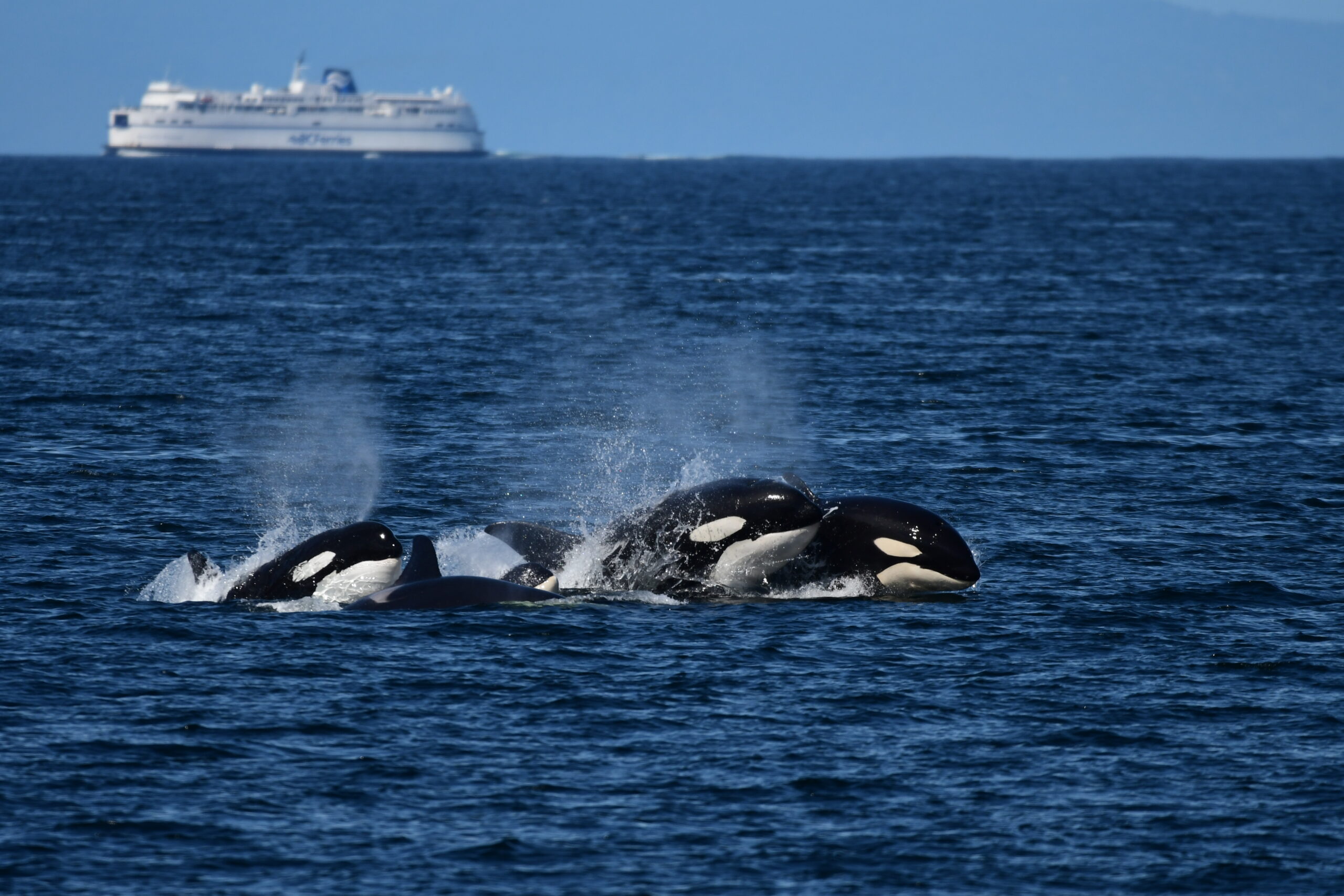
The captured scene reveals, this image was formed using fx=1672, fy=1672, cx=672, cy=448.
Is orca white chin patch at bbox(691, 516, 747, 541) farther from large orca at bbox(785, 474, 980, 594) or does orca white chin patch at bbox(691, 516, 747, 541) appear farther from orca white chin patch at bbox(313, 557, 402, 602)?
orca white chin patch at bbox(313, 557, 402, 602)

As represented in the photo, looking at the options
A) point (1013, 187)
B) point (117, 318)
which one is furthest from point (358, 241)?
point (1013, 187)

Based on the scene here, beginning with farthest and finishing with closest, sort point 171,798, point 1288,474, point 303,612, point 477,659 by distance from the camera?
point 1288,474, point 303,612, point 477,659, point 171,798

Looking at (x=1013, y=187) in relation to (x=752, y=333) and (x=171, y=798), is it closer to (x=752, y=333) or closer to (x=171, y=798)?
(x=752, y=333)

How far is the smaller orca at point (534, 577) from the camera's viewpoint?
20.6 meters

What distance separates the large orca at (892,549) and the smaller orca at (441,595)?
4.06 meters

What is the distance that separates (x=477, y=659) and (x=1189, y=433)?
66.7 ft

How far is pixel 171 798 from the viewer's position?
46.9 ft

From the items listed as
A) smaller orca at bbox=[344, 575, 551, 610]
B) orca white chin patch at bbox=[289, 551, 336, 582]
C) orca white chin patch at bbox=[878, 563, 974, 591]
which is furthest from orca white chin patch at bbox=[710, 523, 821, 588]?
orca white chin patch at bbox=[289, 551, 336, 582]

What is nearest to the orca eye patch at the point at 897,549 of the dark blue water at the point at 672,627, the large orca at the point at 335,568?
the dark blue water at the point at 672,627

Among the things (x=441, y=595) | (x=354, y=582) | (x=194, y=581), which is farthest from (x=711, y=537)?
(x=194, y=581)

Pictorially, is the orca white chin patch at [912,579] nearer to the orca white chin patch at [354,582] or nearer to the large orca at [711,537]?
the large orca at [711,537]

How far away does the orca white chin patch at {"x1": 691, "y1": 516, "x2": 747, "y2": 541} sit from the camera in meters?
20.4

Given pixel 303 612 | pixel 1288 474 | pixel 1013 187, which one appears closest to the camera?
pixel 303 612

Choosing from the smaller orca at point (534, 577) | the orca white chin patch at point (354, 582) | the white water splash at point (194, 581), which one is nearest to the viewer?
the orca white chin patch at point (354, 582)
